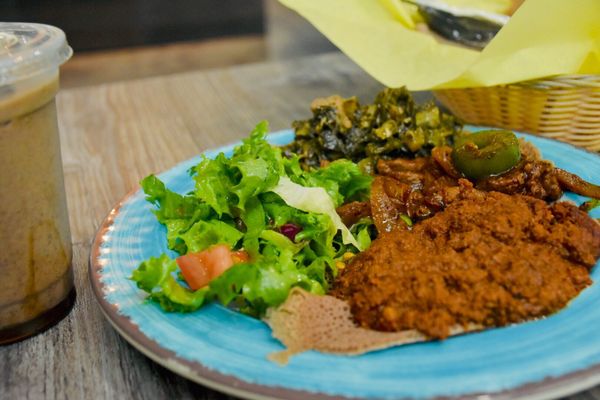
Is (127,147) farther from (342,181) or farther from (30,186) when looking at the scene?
(30,186)

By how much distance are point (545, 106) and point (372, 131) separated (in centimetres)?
70

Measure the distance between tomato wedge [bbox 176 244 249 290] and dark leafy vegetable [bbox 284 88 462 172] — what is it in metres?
0.84

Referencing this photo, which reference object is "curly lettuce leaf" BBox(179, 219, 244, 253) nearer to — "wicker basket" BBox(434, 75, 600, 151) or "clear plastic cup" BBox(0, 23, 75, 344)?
"clear plastic cup" BBox(0, 23, 75, 344)

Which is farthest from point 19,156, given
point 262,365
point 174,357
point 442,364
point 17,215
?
point 442,364

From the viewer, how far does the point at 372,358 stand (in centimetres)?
136

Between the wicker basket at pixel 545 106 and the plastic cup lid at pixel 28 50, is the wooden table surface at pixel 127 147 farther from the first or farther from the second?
the wicker basket at pixel 545 106

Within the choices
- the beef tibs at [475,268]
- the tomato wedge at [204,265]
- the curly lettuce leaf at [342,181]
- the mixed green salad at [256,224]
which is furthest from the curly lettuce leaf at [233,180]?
the beef tibs at [475,268]

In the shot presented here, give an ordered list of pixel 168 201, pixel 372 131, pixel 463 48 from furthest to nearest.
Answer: pixel 463 48, pixel 372 131, pixel 168 201

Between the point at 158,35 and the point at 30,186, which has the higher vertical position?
the point at 30,186

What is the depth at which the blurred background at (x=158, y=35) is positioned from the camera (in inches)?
279

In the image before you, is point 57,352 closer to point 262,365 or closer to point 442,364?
point 262,365

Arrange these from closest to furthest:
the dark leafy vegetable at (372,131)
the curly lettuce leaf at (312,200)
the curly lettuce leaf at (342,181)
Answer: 1. the curly lettuce leaf at (312,200)
2. the curly lettuce leaf at (342,181)
3. the dark leafy vegetable at (372,131)

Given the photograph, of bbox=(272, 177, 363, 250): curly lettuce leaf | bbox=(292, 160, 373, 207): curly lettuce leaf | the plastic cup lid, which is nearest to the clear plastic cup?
the plastic cup lid

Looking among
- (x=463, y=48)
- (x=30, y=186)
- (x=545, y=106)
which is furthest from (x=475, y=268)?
(x=463, y=48)
